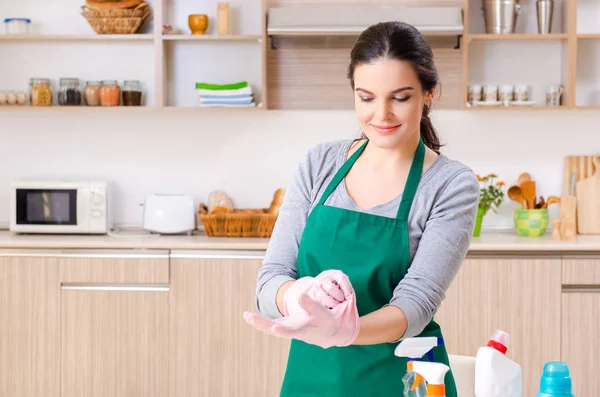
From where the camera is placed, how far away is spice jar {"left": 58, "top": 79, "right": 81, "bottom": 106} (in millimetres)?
3943

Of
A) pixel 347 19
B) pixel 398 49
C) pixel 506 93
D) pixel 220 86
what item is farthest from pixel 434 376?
pixel 506 93

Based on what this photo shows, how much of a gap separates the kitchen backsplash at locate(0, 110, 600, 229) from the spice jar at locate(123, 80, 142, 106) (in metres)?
0.22

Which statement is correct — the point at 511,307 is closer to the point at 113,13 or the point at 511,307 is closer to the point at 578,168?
the point at 578,168

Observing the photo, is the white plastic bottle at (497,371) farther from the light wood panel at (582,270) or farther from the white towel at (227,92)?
the white towel at (227,92)

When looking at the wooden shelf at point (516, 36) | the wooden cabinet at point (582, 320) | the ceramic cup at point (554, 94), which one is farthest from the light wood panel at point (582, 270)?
the wooden shelf at point (516, 36)

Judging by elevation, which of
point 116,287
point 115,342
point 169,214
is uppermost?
point 169,214

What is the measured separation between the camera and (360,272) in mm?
1576

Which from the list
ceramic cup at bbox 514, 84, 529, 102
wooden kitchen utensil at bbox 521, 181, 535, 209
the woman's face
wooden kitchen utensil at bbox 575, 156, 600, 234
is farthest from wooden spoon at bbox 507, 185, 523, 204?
the woman's face

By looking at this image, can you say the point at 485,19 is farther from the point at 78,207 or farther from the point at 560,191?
the point at 78,207

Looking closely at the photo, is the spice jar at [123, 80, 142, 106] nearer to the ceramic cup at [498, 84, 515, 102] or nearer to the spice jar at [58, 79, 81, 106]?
the spice jar at [58, 79, 81, 106]

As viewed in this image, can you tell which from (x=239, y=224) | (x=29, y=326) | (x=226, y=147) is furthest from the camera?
(x=226, y=147)

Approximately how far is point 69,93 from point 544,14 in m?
2.19

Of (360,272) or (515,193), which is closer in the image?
(360,272)

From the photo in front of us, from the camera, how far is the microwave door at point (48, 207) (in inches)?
154
